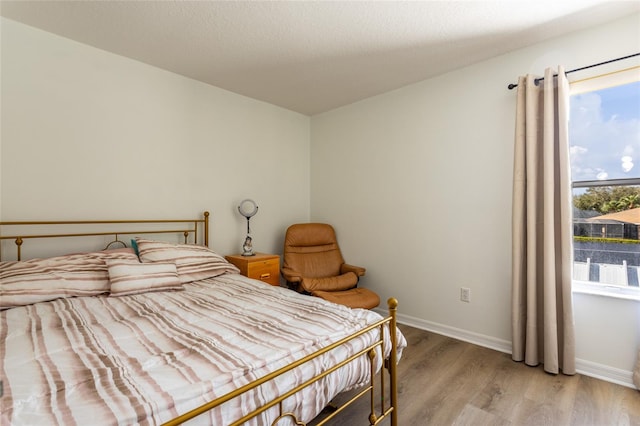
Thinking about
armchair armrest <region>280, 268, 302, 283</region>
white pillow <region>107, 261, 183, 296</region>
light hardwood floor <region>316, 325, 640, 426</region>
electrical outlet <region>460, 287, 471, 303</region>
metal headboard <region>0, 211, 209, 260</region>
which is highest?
metal headboard <region>0, 211, 209, 260</region>

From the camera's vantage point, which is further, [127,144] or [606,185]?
[127,144]

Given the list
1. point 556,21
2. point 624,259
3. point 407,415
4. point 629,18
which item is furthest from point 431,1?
point 407,415

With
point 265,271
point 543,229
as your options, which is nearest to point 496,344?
point 543,229

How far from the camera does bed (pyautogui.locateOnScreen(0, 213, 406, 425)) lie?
97cm

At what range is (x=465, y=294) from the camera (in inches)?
114

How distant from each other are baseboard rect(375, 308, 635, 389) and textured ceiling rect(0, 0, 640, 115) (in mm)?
2447

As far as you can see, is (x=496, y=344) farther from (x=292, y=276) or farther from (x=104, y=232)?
(x=104, y=232)

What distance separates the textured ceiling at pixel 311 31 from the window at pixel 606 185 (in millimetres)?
566

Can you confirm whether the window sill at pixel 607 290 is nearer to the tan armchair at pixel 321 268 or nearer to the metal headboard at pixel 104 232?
the tan armchair at pixel 321 268

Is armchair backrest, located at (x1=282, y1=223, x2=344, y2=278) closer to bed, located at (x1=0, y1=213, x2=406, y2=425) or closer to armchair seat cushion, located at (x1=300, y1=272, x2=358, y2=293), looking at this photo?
armchair seat cushion, located at (x1=300, y1=272, x2=358, y2=293)

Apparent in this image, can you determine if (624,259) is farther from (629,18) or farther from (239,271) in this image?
(239,271)

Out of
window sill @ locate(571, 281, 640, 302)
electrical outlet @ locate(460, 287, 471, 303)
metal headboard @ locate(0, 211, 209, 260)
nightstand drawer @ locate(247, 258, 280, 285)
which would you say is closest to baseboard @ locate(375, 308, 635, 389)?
electrical outlet @ locate(460, 287, 471, 303)

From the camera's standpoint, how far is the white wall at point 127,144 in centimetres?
228

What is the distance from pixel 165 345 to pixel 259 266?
1.81 m
